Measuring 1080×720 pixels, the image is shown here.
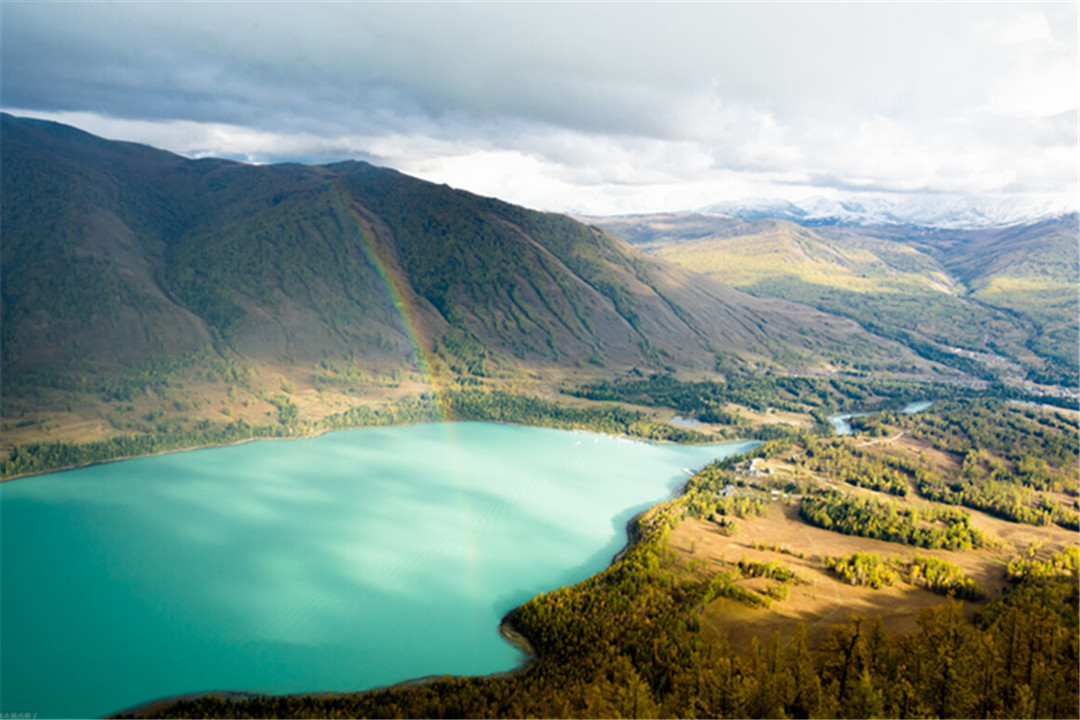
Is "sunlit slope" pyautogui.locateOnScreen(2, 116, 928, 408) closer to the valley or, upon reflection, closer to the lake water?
the valley

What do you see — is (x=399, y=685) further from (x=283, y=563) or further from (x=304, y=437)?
(x=304, y=437)

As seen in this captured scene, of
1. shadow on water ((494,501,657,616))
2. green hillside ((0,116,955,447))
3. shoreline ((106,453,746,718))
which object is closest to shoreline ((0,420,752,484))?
green hillside ((0,116,955,447))

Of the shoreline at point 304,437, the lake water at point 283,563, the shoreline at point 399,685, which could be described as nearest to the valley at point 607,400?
the shoreline at point 399,685

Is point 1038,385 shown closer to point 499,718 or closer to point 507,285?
point 507,285

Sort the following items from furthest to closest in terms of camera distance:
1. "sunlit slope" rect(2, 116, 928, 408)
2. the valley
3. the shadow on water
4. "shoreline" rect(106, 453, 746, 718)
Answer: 1. "sunlit slope" rect(2, 116, 928, 408)
2. the shadow on water
3. "shoreline" rect(106, 453, 746, 718)
4. the valley

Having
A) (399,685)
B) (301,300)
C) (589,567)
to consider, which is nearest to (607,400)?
(301,300)

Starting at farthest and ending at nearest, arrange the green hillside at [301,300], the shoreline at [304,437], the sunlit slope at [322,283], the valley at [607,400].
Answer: the sunlit slope at [322,283], the green hillside at [301,300], the shoreline at [304,437], the valley at [607,400]

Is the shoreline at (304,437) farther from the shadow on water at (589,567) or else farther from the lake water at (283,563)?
the shadow on water at (589,567)
